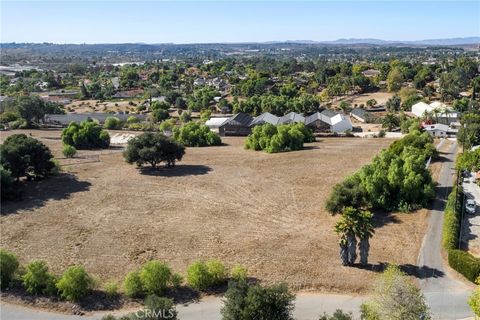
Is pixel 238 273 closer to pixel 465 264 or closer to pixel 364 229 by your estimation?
pixel 364 229

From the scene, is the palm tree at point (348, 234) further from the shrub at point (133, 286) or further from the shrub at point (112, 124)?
the shrub at point (112, 124)

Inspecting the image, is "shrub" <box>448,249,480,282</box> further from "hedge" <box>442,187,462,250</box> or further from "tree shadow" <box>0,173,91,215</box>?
"tree shadow" <box>0,173,91,215</box>

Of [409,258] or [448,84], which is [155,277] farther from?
[448,84]

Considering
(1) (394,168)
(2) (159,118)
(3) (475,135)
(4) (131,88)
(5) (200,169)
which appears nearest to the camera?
(1) (394,168)

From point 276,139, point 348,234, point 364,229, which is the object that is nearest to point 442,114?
point 276,139

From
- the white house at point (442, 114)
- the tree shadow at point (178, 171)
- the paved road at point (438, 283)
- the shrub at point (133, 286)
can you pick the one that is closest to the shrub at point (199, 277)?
the shrub at point (133, 286)

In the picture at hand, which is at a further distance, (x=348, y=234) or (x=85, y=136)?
(x=85, y=136)

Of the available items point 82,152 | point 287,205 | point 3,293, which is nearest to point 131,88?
point 82,152
